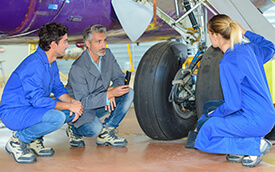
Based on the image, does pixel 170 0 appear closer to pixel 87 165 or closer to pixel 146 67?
pixel 146 67

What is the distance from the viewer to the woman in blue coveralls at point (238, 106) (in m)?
1.91

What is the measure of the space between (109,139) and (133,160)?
485 millimetres

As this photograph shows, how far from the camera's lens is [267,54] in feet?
7.07

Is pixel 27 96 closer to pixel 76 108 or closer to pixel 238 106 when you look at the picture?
pixel 76 108

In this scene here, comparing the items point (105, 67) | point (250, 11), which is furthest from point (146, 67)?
point (250, 11)

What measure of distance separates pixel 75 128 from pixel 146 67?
70 centimetres

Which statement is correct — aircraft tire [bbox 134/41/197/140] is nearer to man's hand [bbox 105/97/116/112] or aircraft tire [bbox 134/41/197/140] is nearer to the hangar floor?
the hangar floor

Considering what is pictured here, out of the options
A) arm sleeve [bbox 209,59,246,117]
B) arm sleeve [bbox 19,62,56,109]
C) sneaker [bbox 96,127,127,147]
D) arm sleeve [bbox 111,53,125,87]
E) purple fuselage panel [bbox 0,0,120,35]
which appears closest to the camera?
arm sleeve [bbox 209,59,246,117]

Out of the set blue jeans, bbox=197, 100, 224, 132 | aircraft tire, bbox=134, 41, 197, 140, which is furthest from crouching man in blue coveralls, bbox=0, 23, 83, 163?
blue jeans, bbox=197, 100, 224, 132

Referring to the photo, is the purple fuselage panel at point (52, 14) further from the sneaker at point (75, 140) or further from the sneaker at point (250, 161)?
the sneaker at point (250, 161)

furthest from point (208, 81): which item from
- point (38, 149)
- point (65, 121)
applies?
point (38, 149)

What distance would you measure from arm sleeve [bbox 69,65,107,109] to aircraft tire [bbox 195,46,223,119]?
66cm

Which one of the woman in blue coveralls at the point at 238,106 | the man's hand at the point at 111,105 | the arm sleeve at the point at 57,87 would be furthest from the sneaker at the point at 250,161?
the arm sleeve at the point at 57,87

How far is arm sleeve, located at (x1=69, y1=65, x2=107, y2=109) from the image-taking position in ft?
8.14
